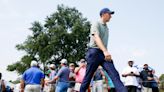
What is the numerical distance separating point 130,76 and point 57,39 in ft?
212

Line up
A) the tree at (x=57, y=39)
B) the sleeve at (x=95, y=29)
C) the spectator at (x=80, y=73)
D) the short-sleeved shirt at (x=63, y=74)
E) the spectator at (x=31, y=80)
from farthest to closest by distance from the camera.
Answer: the tree at (x=57, y=39)
the spectator at (x=80, y=73)
the short-sleeved shirt at (x=63, y=74)
the spectator at (x=31, y=80)
the sleeve at (x=95, y=29)

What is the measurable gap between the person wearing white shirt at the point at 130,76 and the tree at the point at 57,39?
63598mm

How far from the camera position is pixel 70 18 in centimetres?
8506

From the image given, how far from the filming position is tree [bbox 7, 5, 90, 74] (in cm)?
8150

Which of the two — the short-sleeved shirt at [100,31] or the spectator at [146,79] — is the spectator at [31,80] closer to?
the spectator at [146,79]

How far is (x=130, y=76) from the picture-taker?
17.2 metres

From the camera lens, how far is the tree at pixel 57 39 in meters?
81.5

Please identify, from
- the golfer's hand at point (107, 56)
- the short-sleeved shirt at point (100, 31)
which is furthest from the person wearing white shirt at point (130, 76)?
the golfer's hand at point (107, 56)

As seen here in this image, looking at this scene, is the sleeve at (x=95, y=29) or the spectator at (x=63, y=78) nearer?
the sleeve at (x=95, y=29)

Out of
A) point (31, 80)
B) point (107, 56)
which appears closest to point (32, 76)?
point (31, 80)

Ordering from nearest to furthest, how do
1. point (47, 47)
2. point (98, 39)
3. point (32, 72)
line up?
point (98, 39) → point (32, 72) → point (47, 47)

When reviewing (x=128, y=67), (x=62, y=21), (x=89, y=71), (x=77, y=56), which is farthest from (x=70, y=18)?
(x=89, y=71)

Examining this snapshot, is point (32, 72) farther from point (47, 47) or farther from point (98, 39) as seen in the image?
point (47, 47)

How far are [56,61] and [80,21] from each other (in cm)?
785
